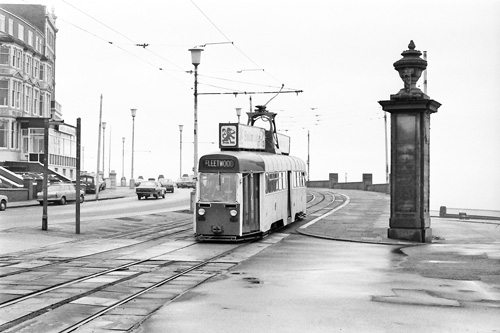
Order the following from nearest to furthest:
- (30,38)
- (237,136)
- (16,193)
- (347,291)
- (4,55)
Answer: (347,291) → (237,136) → (16,193) → (4,55) → (30,38)

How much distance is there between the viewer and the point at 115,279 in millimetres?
15562

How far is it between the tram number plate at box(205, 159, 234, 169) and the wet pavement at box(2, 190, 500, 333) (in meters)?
3.03

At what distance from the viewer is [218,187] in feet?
80.8

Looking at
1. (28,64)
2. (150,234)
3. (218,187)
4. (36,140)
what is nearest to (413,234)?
(218,187)

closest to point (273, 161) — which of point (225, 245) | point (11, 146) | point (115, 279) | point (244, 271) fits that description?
point (225, 245)

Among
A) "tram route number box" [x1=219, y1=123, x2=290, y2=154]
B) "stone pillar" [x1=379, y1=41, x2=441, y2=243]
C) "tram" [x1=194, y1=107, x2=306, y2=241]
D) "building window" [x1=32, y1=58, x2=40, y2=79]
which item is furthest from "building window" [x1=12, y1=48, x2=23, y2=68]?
"stone pillar" [x1=379, y1=41, x2=441, y2=243]

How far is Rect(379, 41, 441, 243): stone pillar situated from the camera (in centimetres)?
2483

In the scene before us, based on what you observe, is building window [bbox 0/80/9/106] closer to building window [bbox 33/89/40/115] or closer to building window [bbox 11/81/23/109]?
building window [bbox 11/81/23/109]

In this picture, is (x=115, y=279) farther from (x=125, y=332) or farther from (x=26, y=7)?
(x=26, y=7)

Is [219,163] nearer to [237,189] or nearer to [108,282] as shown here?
[237,189]

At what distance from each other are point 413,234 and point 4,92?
51238 millimetres

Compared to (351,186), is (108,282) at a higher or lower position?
lower

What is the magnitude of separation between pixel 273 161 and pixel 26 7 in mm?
61046

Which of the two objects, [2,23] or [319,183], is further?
[319,183]
